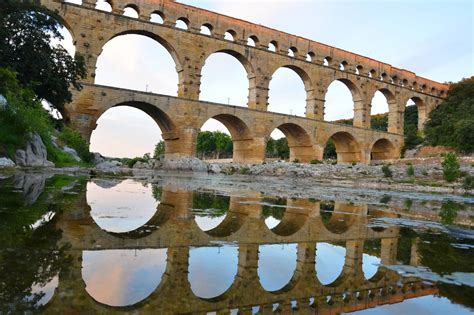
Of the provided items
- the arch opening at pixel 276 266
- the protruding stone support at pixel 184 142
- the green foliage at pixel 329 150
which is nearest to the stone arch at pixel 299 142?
the protruding stone support at pixel 184 142

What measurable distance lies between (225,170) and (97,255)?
885 inches

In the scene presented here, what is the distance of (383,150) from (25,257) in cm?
4050

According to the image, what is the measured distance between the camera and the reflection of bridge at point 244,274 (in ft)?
5.20

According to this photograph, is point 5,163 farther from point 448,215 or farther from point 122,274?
point 448,215

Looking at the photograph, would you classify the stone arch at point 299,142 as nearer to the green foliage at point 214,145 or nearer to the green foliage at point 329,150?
the green foliage at point 329,150

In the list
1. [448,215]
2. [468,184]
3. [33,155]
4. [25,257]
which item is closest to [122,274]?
[25,257]

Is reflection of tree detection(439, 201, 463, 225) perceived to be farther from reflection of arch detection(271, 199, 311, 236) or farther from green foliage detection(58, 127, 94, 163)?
green foliage detection(58, 127, 94, 163)

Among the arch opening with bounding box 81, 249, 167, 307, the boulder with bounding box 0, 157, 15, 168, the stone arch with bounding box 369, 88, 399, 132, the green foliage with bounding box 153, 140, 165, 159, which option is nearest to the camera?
the arch opening with bounding box 81, 249, 167, 307

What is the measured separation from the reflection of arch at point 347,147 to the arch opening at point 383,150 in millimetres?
4369

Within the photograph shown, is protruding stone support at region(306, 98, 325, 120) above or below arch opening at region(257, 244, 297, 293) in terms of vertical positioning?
above

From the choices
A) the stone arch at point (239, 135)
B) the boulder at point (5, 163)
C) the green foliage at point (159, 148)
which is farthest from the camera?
the green foliage at point (159, 148)

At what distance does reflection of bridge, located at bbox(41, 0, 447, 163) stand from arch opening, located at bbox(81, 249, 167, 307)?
874 inches

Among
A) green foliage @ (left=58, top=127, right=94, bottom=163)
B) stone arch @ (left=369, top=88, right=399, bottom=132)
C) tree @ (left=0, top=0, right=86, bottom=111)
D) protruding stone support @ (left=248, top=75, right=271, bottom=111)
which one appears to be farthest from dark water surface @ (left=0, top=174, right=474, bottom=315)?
stone arch @ (left=369, top=88, right=399, bottom=132)

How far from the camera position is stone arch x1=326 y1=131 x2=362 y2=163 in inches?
1388
